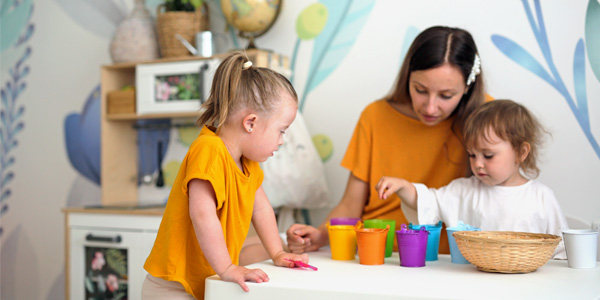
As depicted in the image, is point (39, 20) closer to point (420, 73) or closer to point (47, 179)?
point (47, 179)

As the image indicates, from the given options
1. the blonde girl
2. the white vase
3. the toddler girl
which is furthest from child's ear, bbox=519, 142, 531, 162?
the white vase

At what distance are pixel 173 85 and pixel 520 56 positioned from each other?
149cm

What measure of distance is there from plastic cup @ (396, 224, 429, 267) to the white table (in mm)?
24

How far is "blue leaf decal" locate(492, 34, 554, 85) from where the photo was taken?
221cm

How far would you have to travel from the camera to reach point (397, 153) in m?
1.99

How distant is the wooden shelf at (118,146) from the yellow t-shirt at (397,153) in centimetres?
110

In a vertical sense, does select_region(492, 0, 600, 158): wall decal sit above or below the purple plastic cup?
above

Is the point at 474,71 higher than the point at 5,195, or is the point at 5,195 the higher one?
the point at 474,71

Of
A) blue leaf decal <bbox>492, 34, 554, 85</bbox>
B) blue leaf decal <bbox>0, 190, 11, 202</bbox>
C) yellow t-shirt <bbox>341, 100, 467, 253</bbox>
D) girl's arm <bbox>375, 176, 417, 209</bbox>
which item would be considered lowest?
blue leaf decal <bbox>0, 190, 11, 202</bbox>

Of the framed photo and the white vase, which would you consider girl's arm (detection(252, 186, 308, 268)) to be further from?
the white vase

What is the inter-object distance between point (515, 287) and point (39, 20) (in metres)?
3.17

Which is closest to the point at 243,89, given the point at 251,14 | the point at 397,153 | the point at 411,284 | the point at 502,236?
the point at 411,284

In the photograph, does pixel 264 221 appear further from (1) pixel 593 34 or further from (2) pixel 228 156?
(1) pixel 593 34

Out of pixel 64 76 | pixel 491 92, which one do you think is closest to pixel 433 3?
pixel 491 92
